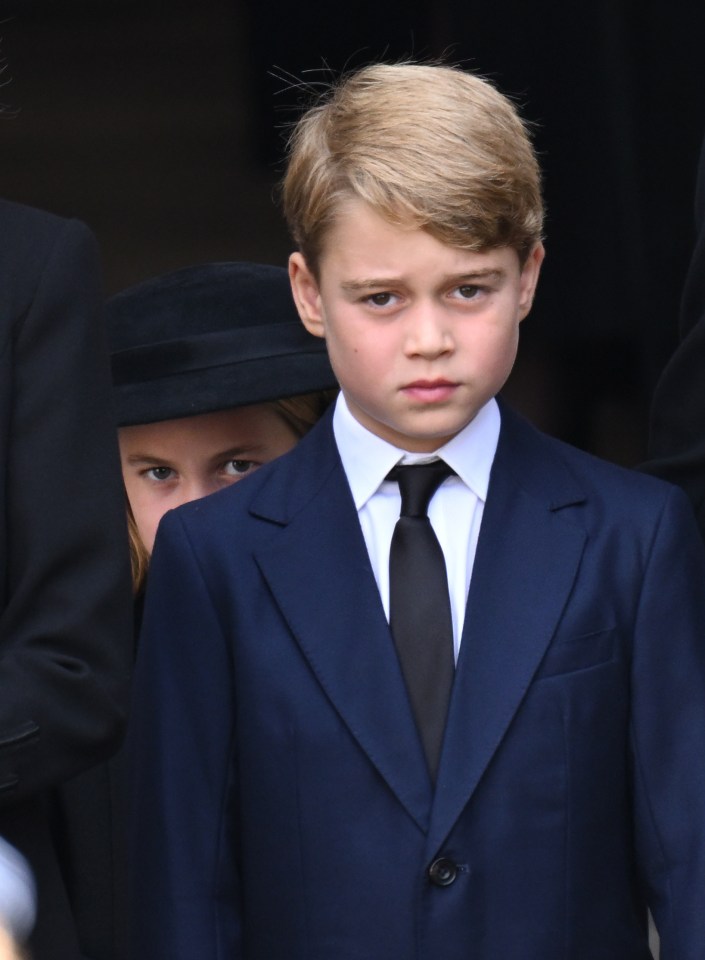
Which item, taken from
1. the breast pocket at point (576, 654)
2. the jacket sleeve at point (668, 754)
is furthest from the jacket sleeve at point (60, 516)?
the jacket sleeve at point (668, 754)

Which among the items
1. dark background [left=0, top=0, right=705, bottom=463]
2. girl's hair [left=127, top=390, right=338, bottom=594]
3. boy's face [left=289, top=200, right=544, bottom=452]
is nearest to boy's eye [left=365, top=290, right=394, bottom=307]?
boy's face [left=289, top=200, right=544, bottom=452]

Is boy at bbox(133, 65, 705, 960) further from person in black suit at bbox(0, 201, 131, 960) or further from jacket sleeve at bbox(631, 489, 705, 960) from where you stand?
person in black suit at bbox(0, 201, 131, 960)

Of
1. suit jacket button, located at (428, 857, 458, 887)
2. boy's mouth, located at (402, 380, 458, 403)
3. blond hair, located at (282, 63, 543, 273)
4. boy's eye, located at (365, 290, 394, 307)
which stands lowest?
suit jacket button, located at (428, 857, 458, 887)

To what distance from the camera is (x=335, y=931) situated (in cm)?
246

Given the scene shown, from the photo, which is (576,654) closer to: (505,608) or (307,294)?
(505,608)

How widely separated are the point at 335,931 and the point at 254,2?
268 cm

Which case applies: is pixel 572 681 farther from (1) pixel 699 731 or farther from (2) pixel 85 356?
(2) pixel 85 356

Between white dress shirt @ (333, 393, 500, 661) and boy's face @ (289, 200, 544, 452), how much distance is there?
0.05 meters

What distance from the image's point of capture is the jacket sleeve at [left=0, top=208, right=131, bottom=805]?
2.20 m

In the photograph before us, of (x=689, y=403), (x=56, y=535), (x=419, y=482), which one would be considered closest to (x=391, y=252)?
(x=419, y=482)

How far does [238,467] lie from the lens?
10.5 feet

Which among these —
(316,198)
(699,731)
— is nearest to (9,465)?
(316,198)

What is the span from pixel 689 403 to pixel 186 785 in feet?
2.90

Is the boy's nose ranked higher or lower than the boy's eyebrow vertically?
lower
